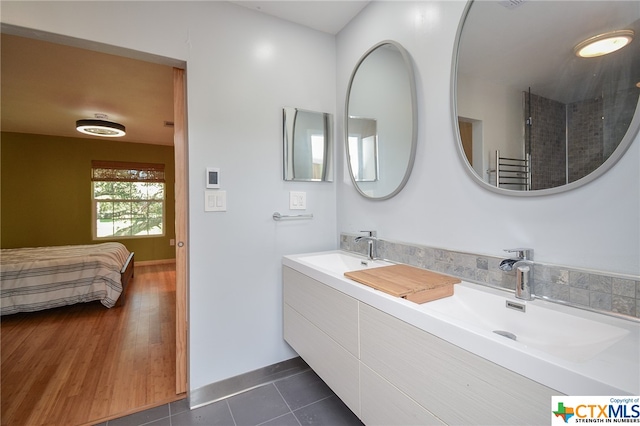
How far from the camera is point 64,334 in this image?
2684 mm

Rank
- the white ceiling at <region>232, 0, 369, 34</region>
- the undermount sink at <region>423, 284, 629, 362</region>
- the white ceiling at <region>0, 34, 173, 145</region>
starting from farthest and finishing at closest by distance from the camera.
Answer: the white ceiling at <region>0, 34, 173, 145</region>
the white ceiling at <region>232, 0, 369, 34</region>
the undermount sink at <region>423, 284, 629, 362</region>

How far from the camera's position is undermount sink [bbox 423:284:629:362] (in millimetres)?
809

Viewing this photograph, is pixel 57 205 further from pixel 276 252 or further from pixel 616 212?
pixel 616 212

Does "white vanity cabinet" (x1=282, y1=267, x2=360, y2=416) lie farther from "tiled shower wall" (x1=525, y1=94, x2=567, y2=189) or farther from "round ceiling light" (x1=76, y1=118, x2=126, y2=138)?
"round ceiling light" (x1=76, y1=118, x2=126, y2=138)

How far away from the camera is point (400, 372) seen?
1.00 m

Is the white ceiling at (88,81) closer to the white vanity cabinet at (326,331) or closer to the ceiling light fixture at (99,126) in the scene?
the ceiling light fixture at (99,126)

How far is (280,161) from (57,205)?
534 cm

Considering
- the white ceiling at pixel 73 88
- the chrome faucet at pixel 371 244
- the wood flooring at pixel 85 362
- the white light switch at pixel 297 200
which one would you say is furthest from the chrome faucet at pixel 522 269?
the white ceiling at pixel 73 88

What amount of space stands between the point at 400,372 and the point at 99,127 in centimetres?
472

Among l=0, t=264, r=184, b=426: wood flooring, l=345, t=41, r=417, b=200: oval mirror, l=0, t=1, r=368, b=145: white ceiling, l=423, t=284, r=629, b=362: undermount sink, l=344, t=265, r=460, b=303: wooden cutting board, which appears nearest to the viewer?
l=423, t=284, r=629, b=362: undermount sink

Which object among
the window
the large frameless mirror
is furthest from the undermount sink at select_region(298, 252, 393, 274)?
the window

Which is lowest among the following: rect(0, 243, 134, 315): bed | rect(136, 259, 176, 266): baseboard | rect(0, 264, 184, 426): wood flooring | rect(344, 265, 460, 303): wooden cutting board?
rect(0, 264, 184, 426): wood flooring

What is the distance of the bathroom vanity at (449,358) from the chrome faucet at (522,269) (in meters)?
0.04

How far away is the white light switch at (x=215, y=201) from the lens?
173 centimetres
